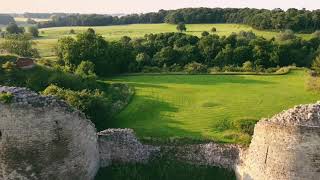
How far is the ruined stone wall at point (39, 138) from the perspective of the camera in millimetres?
15625

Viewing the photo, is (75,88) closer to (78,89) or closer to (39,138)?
(78,89)

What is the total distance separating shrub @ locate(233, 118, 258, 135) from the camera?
2209 cm

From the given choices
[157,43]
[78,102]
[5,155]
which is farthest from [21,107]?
[157,43]

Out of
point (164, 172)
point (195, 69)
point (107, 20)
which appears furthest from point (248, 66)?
point (107, 20)

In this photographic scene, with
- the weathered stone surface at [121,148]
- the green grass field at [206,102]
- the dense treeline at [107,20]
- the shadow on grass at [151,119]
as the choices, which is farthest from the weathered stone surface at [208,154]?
the dense treeline at [107,20]

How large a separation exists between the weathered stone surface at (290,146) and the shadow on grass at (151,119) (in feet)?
17.5

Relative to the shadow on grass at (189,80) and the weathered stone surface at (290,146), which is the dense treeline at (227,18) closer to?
the shadow on grass at (189,80)

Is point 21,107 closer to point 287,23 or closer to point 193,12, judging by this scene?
point 287,23

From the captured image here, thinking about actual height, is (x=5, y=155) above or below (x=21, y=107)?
below

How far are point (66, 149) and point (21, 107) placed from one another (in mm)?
2051

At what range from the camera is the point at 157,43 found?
49312 millimetres

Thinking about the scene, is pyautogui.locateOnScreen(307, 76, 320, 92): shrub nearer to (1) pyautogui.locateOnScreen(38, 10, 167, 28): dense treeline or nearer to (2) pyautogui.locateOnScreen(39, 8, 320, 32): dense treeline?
(2) pyautogui.locateOnScreen(39, 8, 320, 32): dense treeline

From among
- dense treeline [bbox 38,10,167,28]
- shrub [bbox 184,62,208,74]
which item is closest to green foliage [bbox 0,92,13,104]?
shrub [bbox 184,62,208,74]

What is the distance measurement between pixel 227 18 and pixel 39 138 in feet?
190
